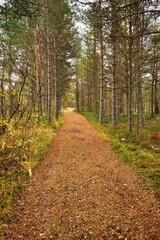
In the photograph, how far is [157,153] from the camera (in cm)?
714

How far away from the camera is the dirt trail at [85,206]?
3000 mm

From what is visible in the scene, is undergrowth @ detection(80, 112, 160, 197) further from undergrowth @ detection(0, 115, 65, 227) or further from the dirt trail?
undergrowth @ detection(0, 115, 65, 227)

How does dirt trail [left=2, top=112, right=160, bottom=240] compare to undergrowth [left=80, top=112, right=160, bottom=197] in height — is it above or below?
below

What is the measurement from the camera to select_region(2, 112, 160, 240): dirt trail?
3.00 m

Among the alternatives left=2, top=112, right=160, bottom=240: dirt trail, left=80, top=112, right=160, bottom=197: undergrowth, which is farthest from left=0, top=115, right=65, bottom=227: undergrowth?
left=80, top=112, right=160, bottom=197: undergrowth

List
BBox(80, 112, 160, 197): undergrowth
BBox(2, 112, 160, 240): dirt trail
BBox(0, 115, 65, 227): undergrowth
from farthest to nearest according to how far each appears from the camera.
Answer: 1. BBox(80, 112, 160, 197): undergrowth
2. BBox(0, 115, 65, 227): undergrowth
3. BBox(2, 112, 160, 240): dirt trail

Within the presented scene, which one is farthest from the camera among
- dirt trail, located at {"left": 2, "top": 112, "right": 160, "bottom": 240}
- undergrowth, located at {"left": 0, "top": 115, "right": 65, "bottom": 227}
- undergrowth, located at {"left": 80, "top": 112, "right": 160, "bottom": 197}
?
undergrowth, located at {"left": 80, "top": 112, "right": 160, "bottom": 197}

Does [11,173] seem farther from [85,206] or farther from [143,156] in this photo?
[143,156]

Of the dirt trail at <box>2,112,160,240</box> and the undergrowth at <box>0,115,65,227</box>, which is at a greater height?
the undergrowth at <box>0,115,65,227</box>

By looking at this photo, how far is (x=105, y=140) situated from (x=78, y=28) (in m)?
11.4

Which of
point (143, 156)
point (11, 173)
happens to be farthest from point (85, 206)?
point (143, 156)

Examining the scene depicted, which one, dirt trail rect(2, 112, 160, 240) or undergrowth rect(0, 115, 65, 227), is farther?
undergrowth rect(0, 115, 65, 227)

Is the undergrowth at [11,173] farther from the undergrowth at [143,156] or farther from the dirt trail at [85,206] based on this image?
the undergrowth at [143,156]

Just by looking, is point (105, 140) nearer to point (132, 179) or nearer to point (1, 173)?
point (132, 179)
